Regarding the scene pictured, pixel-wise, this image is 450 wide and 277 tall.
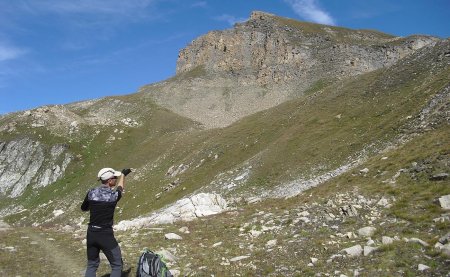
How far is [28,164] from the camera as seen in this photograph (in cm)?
8231

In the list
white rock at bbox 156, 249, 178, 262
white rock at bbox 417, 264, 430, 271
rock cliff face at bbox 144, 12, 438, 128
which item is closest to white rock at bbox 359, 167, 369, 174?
white rock at bbox 417, 264, 430, 271

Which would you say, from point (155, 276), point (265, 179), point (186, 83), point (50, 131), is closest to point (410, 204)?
point (155, 276)

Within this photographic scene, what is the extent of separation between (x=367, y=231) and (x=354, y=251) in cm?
222

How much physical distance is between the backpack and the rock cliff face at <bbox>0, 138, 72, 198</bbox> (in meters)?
72.5

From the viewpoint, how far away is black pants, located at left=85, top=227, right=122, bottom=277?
10.8 meters

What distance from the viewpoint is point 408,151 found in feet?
81.4

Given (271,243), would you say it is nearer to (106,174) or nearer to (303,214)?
(303,214)

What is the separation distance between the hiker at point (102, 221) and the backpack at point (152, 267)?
888 millimetres

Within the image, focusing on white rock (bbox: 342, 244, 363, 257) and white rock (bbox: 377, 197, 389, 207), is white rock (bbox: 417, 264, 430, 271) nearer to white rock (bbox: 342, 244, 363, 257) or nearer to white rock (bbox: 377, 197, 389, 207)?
white rock (bbox: 342, 244, 363, 257)

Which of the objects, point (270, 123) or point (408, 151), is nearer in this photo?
point (408, 151)

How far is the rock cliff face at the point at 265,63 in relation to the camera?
422 ft

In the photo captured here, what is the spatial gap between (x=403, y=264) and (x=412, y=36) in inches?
6156

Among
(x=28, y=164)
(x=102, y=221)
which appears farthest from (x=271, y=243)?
(x=28, y=164)

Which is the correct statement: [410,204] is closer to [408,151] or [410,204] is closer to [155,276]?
[408,151]
